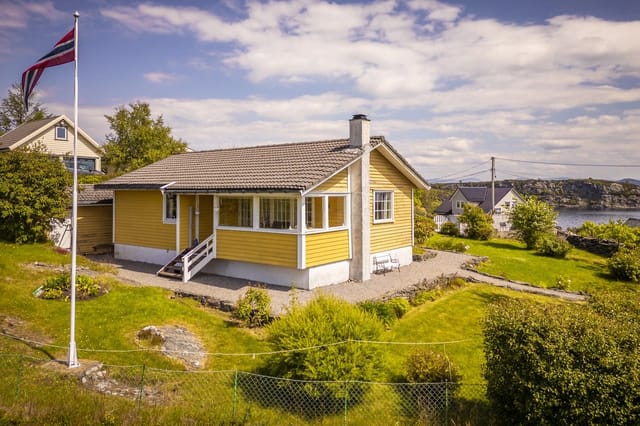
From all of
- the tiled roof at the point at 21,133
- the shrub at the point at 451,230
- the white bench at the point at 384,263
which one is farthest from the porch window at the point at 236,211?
the tiled roof at the point at 21,133

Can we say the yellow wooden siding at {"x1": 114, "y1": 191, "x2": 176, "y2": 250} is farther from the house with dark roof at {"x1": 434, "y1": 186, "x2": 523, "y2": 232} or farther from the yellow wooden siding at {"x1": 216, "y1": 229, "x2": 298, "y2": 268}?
the house with dark roof at {"x1": 434, "y1": 186, "x2": 523, "y2": 232}

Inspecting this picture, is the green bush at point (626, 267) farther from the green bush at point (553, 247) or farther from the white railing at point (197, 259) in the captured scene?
the white railing at point (197, 259)

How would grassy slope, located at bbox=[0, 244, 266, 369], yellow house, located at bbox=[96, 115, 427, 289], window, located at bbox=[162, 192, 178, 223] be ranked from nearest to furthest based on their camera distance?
grassy slope, located at bbox=[0, 244, 266, 369] < yellow house, located at bbox=[96, 115, 427, 289] < window, located at bbox=[162, 192, 178, 223]

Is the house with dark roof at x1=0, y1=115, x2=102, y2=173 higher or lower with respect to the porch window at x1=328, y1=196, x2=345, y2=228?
higher

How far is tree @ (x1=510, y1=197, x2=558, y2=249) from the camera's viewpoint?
31.5m

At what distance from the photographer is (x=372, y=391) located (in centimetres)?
853

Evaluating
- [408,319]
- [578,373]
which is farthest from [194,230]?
[578,373]

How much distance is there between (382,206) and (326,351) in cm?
1256

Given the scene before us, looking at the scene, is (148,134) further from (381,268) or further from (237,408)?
(237,408)

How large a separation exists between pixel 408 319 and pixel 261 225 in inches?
300

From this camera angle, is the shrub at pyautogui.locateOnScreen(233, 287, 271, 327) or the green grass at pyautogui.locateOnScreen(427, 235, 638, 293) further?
the green grass at pyautogui.locateOnScreen(427, 235, 638, 293)

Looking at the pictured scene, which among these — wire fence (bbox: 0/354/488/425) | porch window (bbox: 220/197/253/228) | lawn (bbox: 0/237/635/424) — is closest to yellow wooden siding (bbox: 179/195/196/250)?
porch window (bbox: 220/197/253/228)

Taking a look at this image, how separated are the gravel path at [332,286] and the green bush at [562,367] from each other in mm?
7436

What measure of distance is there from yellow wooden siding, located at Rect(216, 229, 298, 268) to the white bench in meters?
5.41
